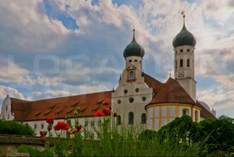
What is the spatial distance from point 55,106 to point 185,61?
67.8ft

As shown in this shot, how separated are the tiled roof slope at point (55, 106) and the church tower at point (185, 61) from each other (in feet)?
32.1

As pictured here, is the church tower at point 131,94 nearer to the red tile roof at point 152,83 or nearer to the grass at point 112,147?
the red tile roof at point 152,83

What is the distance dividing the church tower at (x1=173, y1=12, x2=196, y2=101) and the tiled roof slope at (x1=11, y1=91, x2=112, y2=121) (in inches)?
385

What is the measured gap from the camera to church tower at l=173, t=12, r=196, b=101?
52875 mm

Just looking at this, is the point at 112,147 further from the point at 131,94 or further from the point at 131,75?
the point at 131,75

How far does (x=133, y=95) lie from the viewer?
158 feet

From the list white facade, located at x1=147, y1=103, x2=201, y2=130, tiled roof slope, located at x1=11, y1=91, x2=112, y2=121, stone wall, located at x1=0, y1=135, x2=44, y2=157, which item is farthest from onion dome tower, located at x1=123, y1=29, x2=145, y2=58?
stone wall, located at x1=0, y1=135, x2=44, y2=157

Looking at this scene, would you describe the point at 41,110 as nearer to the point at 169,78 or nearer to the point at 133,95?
the point at 133,95

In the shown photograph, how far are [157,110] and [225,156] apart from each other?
30155mm

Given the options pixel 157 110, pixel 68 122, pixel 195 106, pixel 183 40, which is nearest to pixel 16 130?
pixel 68 122

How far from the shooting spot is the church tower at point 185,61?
5288cm

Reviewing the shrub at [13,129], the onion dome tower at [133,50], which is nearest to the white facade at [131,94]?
the onion dome tower at [133,50]

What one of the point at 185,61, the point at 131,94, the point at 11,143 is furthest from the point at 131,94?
the point at 11,143

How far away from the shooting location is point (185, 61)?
173 feet
